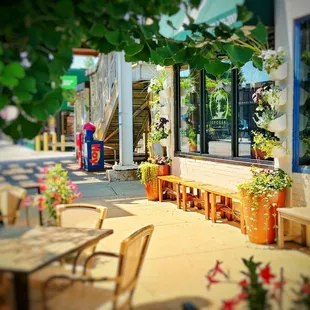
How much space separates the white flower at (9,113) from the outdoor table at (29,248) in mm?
567

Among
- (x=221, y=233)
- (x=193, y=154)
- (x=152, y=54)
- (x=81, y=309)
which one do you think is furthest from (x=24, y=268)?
(x=193, y=154)

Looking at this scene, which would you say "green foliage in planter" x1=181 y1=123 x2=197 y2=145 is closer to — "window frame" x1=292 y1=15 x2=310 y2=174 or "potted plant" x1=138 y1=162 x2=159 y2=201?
"potted plant" x1=138 y1=162 x2=159 y2=201

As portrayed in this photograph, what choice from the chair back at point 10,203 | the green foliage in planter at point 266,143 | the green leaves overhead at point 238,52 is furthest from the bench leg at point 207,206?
the chair back at point 10,203

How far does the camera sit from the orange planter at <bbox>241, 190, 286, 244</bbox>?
16.0 ft

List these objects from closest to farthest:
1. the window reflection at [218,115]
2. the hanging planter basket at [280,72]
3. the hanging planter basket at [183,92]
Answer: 1. the hanging planter basket at [280,72]
2. the window reflection at [218,115]
3. the hanging planter basket at [183,92]

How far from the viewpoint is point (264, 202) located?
15.9 ft

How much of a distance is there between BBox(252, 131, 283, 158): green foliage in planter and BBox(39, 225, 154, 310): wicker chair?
2.89m

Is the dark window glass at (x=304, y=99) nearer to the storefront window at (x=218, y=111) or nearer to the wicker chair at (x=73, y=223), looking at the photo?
the storefront window at (x=218, y=111)

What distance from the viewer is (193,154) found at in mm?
7293

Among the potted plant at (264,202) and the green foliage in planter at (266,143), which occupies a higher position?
the green foliage in planter at (266,143)

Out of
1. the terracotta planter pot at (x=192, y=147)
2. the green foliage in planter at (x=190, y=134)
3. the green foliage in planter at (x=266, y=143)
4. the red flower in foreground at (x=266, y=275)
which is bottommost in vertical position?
the red flower in foreground at (x=266, y=275)

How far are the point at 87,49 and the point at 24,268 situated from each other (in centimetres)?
142

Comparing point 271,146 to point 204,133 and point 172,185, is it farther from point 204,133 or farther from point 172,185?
point 172,185

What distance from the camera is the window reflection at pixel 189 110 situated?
284 inches
